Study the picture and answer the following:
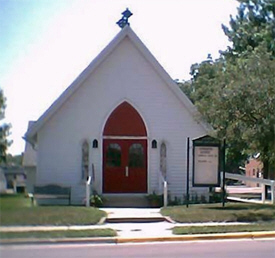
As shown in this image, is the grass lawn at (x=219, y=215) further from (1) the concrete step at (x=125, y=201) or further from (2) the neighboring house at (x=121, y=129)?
(2) the neighboring house at (x=121, y=129)

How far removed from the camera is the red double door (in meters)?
22.7

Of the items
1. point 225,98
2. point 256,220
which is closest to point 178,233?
point 256,220

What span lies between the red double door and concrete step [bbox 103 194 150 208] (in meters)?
0.45

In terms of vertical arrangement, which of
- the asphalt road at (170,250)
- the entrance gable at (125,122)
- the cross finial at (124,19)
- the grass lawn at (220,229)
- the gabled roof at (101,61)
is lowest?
the asphalt road at (170,250)

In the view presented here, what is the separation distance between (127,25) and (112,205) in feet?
23.0

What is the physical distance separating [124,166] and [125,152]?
22.3 inches

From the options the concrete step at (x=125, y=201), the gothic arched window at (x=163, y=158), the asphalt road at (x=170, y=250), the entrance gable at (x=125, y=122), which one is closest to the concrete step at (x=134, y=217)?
the concrete step at (x=125, y=201)

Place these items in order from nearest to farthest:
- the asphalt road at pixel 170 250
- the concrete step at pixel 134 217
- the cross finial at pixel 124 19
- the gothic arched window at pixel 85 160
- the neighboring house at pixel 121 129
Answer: the asphalt road at pixel 170 250 → the concrete step at pixel 134 217 → the cross finial at pixel 124 19 → the neighboring house at pixel 121 129 → the gothic arched window at pixel 85 160

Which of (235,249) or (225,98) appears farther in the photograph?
(225,98)

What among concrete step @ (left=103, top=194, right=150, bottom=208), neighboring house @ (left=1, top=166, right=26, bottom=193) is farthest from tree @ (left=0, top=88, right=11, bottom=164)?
concrete step @ (left=103, top=194, right=150, bottom=208)

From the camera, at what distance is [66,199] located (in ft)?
70.4

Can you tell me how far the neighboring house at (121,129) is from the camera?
22234 mm

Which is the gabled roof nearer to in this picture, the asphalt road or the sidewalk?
the sidewalk

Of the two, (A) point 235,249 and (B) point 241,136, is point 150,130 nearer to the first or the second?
(B) point 241,136
